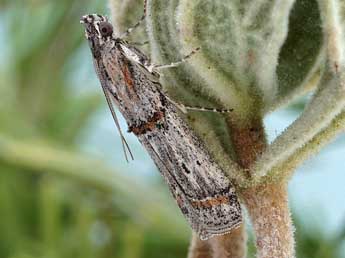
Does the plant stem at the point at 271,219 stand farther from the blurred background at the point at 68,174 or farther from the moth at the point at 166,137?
the blurred background at the point at 68,174

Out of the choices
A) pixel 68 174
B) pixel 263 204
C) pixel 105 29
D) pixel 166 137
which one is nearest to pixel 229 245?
pixel 263 204

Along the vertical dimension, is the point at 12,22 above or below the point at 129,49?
above

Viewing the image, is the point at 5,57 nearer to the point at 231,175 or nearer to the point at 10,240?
the point at 10,240

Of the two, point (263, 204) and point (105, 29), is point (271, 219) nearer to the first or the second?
point (263, 204)

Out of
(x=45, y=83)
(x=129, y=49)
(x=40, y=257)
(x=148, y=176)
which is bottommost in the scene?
(x=129, y=49)

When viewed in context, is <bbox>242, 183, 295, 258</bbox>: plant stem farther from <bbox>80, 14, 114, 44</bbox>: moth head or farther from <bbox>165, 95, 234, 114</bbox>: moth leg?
<bbox>80, 14, 114, 44</bbox>: moth head

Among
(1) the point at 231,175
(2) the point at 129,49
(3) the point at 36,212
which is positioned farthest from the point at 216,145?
(3) the point at 36,212

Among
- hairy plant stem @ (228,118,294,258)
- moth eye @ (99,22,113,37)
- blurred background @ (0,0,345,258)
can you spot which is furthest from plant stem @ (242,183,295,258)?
blurred background @ (0,0,345,258)
